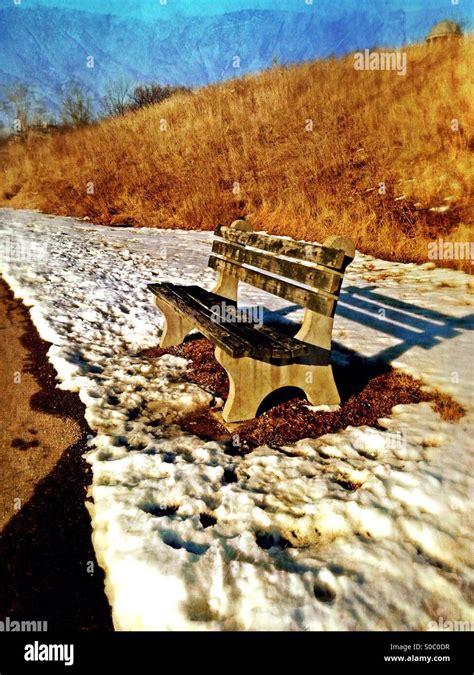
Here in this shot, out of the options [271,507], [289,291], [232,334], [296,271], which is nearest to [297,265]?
[296,271]

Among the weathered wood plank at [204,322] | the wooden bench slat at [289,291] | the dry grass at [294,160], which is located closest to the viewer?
the weathered wood plank at [204,322]

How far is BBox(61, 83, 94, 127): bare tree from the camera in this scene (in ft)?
60.4

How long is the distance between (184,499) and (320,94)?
13.7m

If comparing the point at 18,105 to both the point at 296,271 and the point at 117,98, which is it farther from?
the point at 296,271

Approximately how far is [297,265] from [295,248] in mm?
123

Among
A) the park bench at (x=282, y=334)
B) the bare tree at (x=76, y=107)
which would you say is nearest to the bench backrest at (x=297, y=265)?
the park bench at (x=282, y=334)

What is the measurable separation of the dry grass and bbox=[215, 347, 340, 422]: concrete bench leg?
5.09m

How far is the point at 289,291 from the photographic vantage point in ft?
10.4

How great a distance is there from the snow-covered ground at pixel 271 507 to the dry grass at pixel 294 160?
5.17m

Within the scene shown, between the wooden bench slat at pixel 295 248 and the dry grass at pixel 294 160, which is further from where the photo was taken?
the dry grass at pixel 294 160

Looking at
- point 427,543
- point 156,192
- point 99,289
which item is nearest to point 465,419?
point 427,543

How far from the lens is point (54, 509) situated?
2.33m

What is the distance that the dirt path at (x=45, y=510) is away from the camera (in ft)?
6.05

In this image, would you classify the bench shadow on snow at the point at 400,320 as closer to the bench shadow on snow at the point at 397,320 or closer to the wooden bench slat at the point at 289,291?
the bench shadow on snow at the point at 397,320
